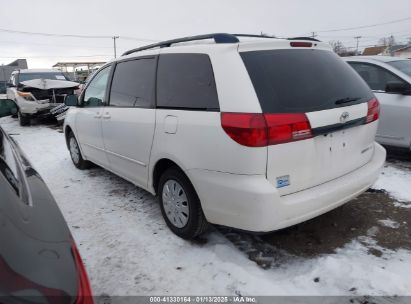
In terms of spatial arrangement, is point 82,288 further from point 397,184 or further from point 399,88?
point 399,88

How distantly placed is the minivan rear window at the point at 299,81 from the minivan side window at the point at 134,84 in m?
1.20

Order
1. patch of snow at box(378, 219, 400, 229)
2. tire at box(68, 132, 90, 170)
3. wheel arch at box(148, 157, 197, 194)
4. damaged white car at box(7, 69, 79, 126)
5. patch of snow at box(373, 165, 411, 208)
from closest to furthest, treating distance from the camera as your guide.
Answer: wheel arch at box(148, 157, 197, 194) → patch of snow at box(378, 219, 400, 229) → patch of snow at box(373, 165, 411, 208) → tire at box(68, 132, 90, 170) → damaged white car at box(7, 69, 79, 126)

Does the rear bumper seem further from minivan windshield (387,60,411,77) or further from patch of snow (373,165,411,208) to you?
minivan windshield (387,60,411,77)

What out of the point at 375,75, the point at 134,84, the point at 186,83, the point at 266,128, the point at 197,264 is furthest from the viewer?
the point at 375,75

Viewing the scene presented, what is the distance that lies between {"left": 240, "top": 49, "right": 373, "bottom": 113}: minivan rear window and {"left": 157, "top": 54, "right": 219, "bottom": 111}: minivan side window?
0.36 meters

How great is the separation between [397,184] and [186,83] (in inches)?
125

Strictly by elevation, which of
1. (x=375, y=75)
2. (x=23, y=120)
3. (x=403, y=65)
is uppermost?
(x=403, y=65)

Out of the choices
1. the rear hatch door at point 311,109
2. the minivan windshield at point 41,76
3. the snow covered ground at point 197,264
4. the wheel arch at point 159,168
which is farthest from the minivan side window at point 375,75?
the minivan windshield at point 41,76

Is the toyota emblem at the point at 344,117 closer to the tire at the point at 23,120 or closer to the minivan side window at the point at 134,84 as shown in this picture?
the minivan side window at the point at 134,84

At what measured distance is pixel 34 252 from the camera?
1.46 meters

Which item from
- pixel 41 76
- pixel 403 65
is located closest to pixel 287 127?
pixel 403 65

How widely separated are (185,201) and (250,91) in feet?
3.92

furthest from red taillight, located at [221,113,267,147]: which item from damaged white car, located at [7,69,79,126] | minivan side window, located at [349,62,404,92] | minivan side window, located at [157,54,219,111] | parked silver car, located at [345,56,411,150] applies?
damaged white car, located at [7,69,79,126]

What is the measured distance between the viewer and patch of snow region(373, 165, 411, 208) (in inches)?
167
